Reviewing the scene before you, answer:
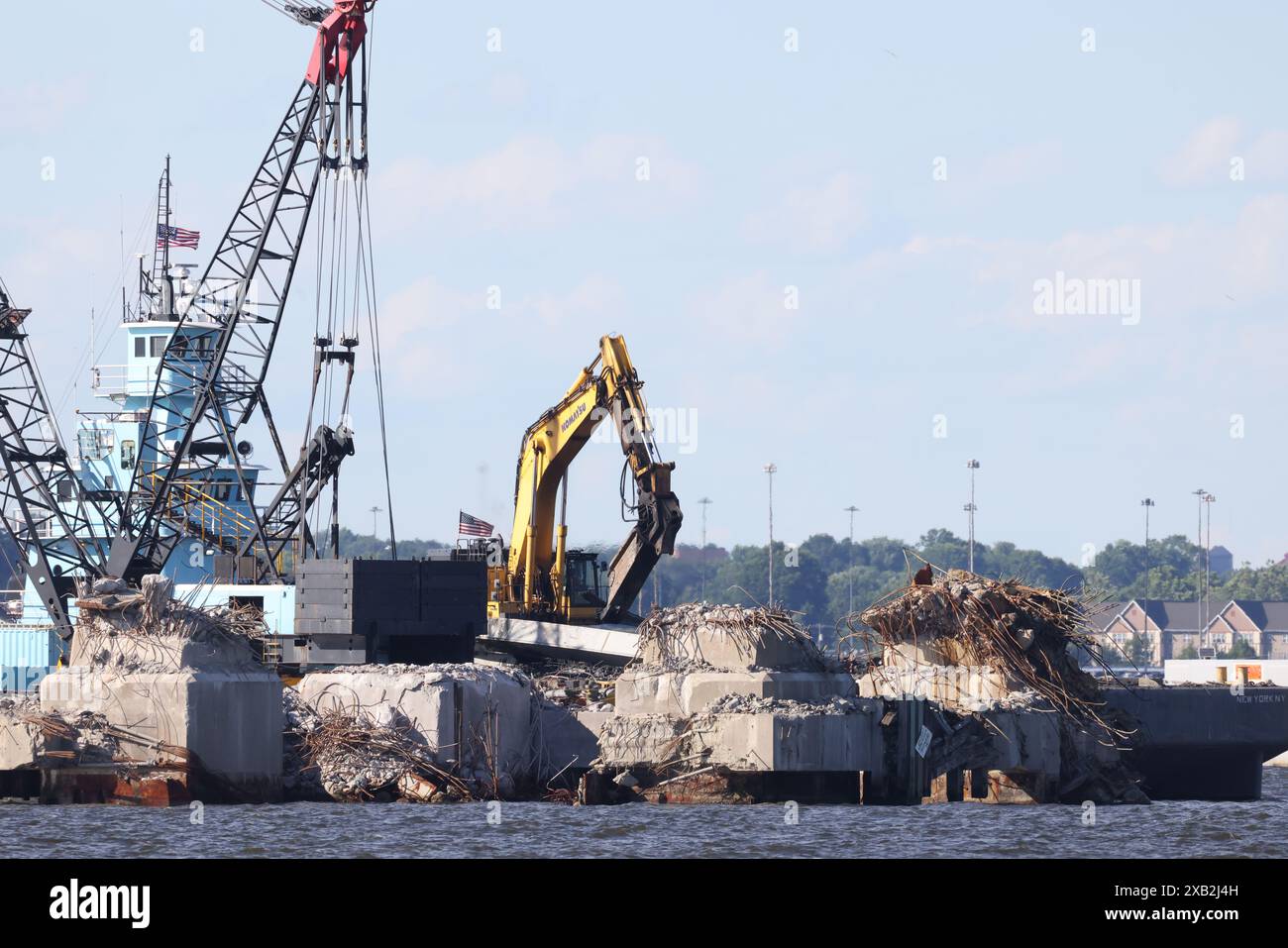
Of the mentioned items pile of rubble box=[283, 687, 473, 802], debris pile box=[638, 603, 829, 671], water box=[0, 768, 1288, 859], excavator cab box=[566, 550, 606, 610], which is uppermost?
excavator cab box=[566, 550, 606, 610]

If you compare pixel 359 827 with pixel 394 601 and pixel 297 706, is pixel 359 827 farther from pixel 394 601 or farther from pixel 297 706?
pixel 394 601

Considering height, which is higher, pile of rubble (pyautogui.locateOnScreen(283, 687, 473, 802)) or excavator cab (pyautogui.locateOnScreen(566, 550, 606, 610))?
excavator cab (pyautogui.locateOnScreen(566, 550, 606, 610))

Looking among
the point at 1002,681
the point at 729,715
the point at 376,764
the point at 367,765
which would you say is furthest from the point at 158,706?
the point at 1002,681

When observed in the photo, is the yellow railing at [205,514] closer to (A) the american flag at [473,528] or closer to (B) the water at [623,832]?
(A) the american flag at [473,528]

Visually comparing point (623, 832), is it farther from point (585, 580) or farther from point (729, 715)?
point (585, 580)

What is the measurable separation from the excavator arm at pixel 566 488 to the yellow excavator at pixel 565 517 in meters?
0.03

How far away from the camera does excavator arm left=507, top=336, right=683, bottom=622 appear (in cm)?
6825

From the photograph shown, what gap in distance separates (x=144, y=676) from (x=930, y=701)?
18.2m

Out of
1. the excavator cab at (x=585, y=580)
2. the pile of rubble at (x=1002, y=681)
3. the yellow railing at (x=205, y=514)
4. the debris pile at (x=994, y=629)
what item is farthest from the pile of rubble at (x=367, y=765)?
the yellow railing at (x=205, y=514)

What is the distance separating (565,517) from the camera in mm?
69438

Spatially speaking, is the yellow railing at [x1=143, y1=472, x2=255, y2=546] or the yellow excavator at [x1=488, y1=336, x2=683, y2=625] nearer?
the yellow excavator at [x1=488, y1=336, x2=683, y2=625]

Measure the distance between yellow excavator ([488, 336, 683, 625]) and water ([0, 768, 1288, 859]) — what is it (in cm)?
1804

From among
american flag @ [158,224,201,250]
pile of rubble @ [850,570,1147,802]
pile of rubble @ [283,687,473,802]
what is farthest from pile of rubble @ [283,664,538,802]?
american flag @ [158,224,201,250]

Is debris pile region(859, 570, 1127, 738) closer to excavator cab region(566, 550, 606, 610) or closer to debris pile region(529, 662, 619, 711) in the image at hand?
debris pile region(529, 662, 619, 711)
